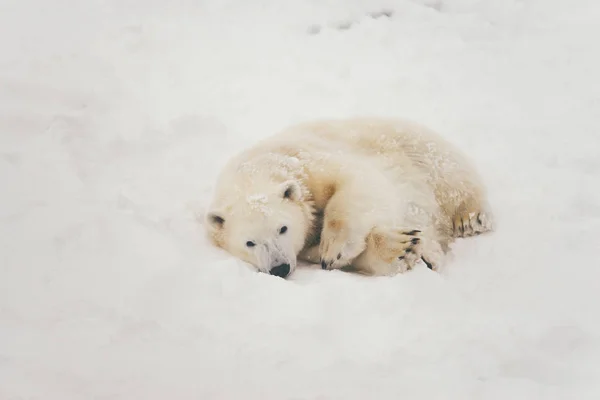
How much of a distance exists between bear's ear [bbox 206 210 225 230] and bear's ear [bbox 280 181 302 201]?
0.39 metres

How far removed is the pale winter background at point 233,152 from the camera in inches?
97.6

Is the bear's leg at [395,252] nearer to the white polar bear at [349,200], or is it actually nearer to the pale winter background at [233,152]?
the white polar bear at [349,200]

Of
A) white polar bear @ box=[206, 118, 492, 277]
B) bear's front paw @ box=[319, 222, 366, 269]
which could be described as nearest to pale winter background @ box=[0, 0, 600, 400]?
bear's front paw @ box=[319, 222, 366, 269]

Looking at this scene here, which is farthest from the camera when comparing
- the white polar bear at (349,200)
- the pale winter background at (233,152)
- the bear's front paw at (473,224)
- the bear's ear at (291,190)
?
the bear's front paw at (473,224)

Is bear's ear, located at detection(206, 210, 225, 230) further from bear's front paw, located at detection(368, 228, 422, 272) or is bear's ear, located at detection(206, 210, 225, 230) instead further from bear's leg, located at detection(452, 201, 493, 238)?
bear's leg, located at detection(452, 201, 493, 238)

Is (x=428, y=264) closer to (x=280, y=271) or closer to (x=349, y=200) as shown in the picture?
(x=349, y=200)

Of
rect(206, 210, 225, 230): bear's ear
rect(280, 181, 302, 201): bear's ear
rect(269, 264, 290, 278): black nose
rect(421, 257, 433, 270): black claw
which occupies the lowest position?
rect(269, 264, 290, 278): black nose

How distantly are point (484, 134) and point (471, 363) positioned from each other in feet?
11.0

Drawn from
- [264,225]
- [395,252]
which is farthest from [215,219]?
[395,252]

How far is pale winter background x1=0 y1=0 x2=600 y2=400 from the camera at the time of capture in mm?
2479

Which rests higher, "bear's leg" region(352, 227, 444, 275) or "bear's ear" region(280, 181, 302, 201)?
"bear's ear" region(280, 181, 302, 201)

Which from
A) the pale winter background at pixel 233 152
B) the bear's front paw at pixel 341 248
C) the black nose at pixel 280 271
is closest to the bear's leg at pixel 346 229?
the bear's front paw at pixel 341 248

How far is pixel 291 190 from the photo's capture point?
3.68 meters

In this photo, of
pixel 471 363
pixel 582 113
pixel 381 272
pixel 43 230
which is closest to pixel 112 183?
pixel 43 230
